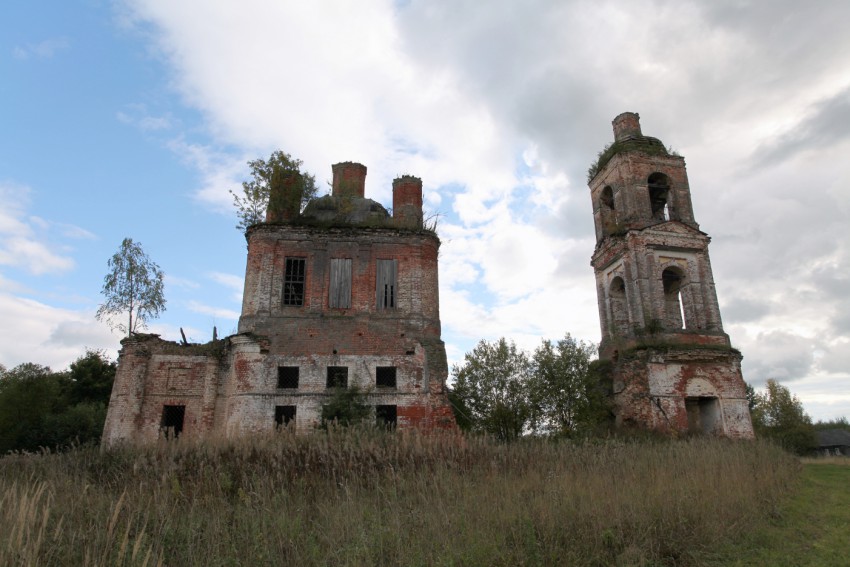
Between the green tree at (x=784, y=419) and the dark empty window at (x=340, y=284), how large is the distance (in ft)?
107

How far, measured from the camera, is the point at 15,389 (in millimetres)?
30922

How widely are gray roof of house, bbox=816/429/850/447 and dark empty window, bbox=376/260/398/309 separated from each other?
149ft

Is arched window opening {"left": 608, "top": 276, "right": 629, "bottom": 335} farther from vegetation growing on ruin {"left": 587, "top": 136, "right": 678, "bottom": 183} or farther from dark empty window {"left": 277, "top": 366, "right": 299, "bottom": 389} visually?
dark empty window {"left": 277, "top": 366, "right": 299, "bottom": 389}

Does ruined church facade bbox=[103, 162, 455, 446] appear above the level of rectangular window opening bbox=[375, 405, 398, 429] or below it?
above

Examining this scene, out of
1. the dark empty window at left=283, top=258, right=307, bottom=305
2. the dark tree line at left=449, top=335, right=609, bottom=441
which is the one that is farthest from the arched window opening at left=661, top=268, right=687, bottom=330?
the dark empty window at left=283, top=258, right=307, bottom=305

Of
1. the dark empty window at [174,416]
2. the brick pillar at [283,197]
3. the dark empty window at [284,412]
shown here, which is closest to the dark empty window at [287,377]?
the dark empty window at [284,412]

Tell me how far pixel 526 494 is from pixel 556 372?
45.8ft

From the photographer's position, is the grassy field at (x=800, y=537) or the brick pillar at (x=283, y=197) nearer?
the grassy field at (x=800, y=537)

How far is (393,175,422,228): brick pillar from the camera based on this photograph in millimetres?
21250

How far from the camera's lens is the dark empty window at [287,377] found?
722 inches

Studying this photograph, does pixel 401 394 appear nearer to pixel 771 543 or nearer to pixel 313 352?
Result: pixel 313 352

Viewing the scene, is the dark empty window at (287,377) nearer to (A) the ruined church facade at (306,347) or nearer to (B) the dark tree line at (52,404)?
(A) the ruined church facade at (306,347)

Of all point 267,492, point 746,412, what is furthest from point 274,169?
point 746,412

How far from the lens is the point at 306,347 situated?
739 inches
